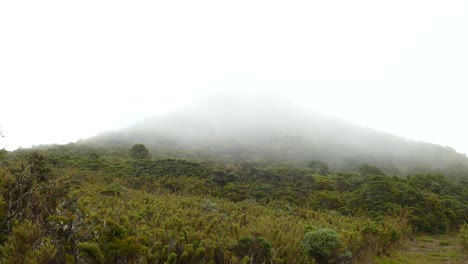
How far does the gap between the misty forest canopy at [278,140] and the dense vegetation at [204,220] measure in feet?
95.1

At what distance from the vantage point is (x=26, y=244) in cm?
423

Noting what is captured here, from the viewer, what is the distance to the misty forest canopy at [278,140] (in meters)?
55.8

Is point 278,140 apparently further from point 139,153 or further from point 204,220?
point 204,220

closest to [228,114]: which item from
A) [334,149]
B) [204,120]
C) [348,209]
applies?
[204,120]

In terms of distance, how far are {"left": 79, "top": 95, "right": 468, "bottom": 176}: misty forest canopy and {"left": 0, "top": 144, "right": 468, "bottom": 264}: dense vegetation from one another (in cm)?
2898

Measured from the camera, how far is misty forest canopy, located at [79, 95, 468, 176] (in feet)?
183

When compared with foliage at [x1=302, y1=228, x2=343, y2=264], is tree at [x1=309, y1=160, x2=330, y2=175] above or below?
below

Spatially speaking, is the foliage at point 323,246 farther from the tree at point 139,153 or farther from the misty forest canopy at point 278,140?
the misty forest canopy at point 278,140

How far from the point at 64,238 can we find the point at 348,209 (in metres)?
17.2

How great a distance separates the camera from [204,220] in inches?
357

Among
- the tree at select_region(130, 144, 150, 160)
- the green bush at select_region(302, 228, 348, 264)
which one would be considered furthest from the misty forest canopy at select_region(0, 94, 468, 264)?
the tree at select_region(130, 144, 150, 160)

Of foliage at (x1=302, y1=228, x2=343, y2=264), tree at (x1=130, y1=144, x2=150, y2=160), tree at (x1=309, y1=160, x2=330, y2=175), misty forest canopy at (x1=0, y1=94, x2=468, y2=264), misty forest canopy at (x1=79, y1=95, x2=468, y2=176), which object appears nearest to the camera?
misty forest canopy at (x1=0, y1=94, x2=468, y2=264)

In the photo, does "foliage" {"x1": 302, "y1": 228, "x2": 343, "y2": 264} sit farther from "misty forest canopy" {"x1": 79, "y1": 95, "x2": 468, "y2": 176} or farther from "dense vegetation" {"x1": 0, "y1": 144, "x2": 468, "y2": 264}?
"misty forest canopy" {"x1": 79, "y1": 95, "x2": 468, "y2": 176}

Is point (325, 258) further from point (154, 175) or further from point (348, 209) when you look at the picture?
point (154, 175)
